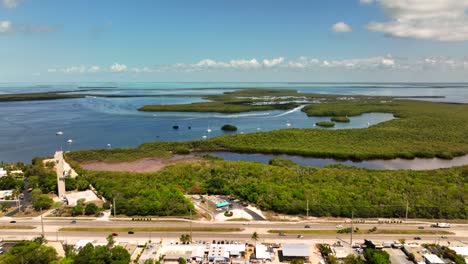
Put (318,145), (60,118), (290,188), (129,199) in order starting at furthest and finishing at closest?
(60,118) → (318,145) → (290,188) → (129,199)

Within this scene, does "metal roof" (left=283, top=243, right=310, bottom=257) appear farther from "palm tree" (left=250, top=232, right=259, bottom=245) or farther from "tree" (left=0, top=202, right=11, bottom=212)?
"tree" (left=0, top=202, right=11, bottom=212)

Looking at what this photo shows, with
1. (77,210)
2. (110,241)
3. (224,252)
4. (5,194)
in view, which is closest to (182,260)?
(224,252)

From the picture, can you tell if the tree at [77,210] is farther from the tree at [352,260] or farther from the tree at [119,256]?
the tree at [352,260]

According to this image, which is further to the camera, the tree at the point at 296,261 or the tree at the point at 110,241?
the tree at the point at 110,241

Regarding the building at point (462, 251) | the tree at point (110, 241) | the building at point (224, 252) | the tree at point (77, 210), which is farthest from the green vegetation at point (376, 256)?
the tree at point (77, 210)

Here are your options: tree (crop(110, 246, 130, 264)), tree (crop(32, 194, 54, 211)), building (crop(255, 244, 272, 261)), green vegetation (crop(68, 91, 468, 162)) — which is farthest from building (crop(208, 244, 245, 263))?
green vegetation (crop(68, 91, 468, 162))

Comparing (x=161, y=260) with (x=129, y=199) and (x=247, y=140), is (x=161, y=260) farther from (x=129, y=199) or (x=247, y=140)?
(x=247, y=140)

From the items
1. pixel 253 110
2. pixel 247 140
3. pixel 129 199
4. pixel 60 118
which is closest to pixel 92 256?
pixel 129 199

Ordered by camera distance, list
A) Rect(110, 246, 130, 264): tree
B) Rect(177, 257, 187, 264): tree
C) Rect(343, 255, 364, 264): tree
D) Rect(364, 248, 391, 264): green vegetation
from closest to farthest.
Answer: Rect(364, 248, 391, 264): green vegetation → Rect(110, 246, 130, 264): tree → Rect(177, 257, 187, 264): tree → Rect(343, 255, 364, 264): tree
